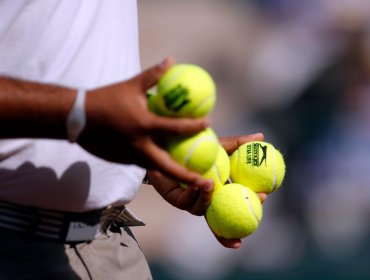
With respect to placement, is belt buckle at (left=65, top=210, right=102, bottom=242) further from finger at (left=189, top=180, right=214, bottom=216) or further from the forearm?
the forearm

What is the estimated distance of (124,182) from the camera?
221 centimetres

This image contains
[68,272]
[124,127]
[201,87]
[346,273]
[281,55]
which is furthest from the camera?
[281,55]

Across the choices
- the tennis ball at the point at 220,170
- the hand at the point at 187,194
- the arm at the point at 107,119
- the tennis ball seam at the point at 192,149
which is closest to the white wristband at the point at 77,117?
the arm at the point at 107,119

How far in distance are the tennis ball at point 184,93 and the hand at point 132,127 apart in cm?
3

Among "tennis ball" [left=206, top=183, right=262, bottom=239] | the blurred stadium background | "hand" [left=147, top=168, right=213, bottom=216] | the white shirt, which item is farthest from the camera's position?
the blurred stadium background

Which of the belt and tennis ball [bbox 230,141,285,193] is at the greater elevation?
tennis ball [bbox 230,141,285,193]

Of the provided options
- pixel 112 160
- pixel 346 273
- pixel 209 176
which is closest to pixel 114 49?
pixel 209 176

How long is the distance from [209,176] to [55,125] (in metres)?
0.73

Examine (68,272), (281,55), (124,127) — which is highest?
(124,127)

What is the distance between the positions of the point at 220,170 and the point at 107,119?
0.76 m

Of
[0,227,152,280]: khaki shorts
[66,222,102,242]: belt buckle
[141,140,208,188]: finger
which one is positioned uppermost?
[141,140,208,188]: finger

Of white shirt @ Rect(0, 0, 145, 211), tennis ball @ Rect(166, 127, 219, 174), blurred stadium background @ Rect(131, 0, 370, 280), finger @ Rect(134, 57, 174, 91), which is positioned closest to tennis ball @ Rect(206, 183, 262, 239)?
white shirt @ Rect(0, 0, 145, 211)

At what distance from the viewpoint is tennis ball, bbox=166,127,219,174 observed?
1.75 meters

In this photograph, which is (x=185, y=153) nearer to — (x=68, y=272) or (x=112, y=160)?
(x=112, y=160)
